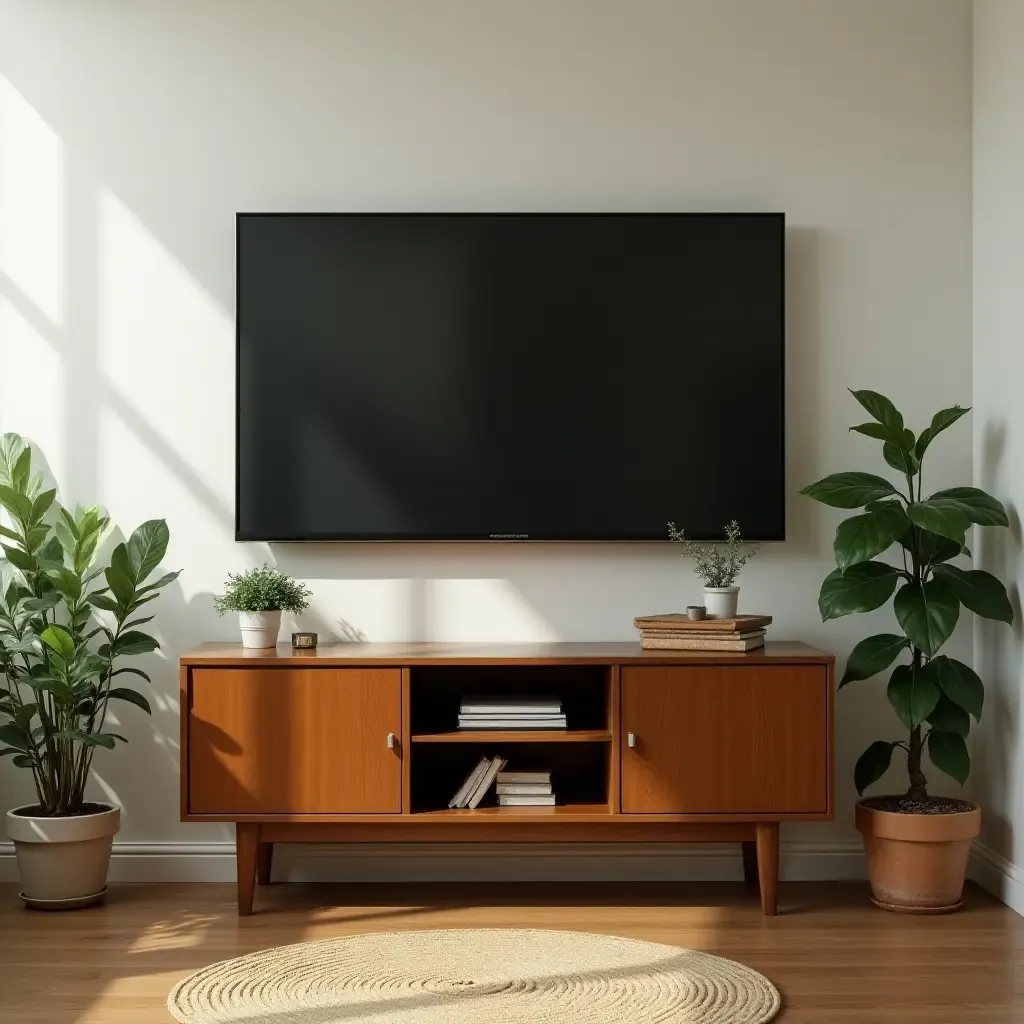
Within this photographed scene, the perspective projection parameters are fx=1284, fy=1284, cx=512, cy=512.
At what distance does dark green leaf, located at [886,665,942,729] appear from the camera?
335 cm

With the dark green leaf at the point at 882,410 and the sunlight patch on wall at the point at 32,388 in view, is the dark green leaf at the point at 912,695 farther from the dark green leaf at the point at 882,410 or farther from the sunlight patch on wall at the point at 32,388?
the sunlight patch on wall at the point at 32,388

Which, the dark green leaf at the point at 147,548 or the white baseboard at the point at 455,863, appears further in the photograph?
the white baseboard at the point at 455,863

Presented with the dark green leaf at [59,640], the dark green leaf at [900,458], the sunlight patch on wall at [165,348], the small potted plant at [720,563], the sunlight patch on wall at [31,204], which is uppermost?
the sunlight patch on wall at [31,204]

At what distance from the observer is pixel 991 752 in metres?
3.61

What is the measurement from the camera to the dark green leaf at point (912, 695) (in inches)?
132

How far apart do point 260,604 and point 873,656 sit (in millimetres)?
1668

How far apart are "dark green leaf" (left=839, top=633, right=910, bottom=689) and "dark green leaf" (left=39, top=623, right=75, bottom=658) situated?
6.80 ft

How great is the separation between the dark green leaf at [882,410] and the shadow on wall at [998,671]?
0.35m

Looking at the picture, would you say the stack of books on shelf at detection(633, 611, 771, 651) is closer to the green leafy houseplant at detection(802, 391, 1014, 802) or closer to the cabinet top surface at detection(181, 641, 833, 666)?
the cabinet top surface at detection(181, 641, 833, 666)

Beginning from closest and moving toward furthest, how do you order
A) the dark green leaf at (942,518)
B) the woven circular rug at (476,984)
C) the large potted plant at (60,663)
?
1. the woven circular rug at (476,984)
2. the dark green leaf at (942,518)
3. the large potted plant at (60,663)

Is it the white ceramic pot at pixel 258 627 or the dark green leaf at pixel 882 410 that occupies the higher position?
the dark green leaf at pixel 882 410

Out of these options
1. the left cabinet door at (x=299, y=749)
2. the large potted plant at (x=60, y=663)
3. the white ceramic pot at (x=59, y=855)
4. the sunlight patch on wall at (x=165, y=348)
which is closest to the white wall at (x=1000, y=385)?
the left cabinet door at (x=299, y=749)

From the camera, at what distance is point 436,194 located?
12.3ft

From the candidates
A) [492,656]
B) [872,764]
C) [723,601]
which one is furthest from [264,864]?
[872,764]
